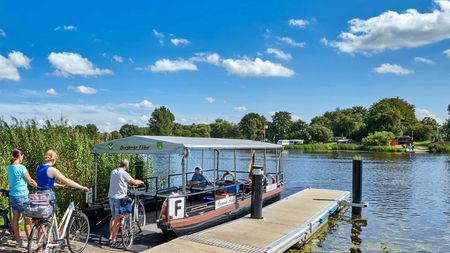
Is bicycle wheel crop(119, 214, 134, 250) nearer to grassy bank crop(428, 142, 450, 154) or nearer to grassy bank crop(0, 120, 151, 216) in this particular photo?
grassy bank crop(0, 120, 151, 216)

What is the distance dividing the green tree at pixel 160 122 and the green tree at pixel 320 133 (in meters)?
40.9

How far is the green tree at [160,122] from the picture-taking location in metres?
104

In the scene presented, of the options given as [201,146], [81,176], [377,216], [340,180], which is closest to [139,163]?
[81,176]

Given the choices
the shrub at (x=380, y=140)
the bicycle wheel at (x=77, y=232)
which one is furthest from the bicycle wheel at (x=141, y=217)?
the shrub at (x=380, y=140)

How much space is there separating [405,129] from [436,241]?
99.8m

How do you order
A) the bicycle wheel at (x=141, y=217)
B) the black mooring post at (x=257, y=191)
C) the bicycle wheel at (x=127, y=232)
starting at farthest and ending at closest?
the black mooring post at (x=257, y=191) < the bicycle wheel at (x=141, y=217) < the bicycle wheel at (x=127, y=232)

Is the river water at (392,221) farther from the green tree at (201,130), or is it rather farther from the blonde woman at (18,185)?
the green tree at (201,130)

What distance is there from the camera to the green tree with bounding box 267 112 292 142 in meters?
135

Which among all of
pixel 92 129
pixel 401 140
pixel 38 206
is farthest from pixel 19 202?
pixel 401 140

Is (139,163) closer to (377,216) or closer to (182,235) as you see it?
(182,235)

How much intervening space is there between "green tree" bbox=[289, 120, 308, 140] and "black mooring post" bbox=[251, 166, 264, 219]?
→ 371 ft

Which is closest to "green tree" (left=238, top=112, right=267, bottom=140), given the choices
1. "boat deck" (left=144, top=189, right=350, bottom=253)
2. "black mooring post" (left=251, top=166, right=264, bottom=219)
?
"boat deck" (left=144, top=189, right=350, bottom=253)

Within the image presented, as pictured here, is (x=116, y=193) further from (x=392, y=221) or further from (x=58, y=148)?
(x=392, y=221)

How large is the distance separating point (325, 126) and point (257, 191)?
11437 centimetres
